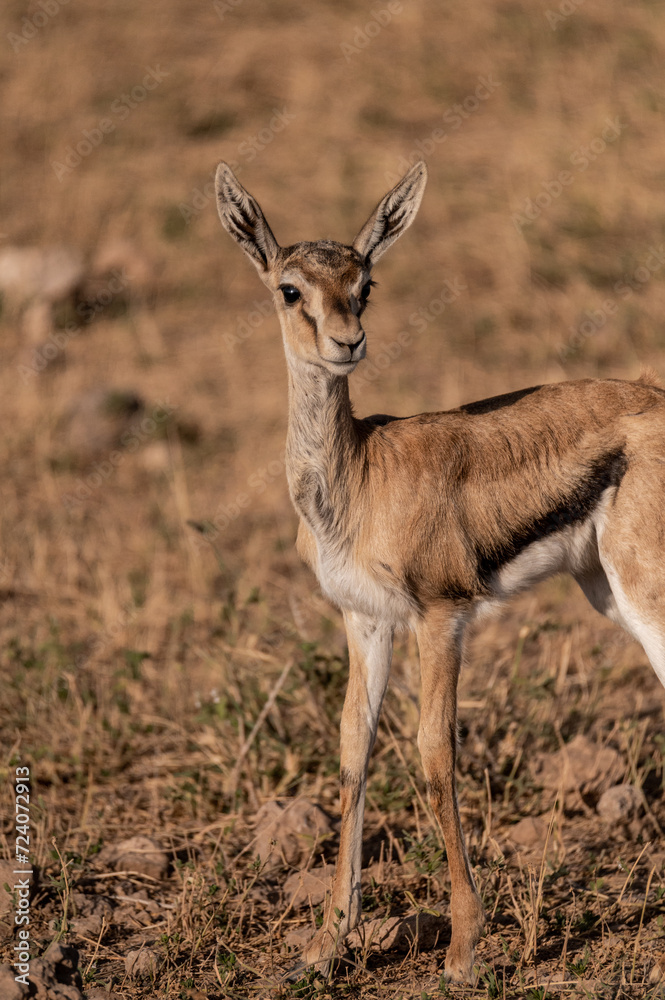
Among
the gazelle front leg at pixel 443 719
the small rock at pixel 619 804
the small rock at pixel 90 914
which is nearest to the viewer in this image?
the gazelle front leg at pixel 443 719

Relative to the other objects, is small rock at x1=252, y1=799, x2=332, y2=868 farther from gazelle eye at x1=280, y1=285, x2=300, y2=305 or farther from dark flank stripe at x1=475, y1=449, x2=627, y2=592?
gazelle eye at x1=280, y1=285, x2=300, y2=305

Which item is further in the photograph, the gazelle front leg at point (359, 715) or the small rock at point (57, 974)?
the gazelle front leg at point (359, 715)

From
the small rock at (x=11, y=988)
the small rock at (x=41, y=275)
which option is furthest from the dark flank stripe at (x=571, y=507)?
the small rock at (x=41, y=275)

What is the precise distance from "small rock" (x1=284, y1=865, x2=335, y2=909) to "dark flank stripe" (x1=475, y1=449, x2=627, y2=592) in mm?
1571

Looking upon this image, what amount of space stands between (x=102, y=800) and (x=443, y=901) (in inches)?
75.4

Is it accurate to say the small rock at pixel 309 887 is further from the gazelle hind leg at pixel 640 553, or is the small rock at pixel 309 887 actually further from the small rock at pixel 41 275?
the small rock at pixel 41 275

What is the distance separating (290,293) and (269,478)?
4.81 meters

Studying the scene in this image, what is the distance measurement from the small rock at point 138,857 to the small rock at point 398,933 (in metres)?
1.06

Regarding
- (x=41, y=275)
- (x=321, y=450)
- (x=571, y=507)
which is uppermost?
(x=41, y=275)

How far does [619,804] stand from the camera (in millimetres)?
5211

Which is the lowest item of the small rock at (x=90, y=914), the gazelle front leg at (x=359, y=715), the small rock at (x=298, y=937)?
the small rock at (x=298, y=937)

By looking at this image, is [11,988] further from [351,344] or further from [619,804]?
[619,804]

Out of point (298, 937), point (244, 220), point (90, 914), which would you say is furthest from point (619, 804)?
point (244, 220)

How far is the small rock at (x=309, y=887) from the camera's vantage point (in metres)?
4.74
